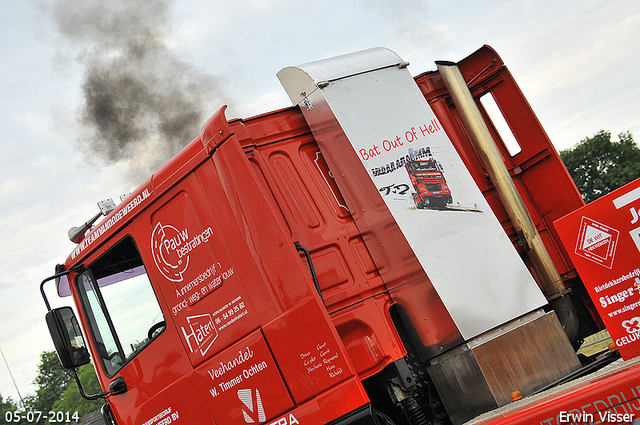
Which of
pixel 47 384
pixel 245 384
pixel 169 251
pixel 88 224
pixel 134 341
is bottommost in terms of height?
pixel 245 384

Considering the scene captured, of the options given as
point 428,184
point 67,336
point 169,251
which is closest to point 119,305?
point 67,336

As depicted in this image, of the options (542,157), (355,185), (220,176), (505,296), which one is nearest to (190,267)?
(220,176)

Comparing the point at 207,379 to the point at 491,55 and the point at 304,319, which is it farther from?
the point at 491,55

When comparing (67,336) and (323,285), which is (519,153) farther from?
(67,336)

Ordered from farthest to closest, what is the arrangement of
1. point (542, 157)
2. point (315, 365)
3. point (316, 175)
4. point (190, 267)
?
point (542, 157) < point (316, 175) < point (190, 267) < point (315, 365)

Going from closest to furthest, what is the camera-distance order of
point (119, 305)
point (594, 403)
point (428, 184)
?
point (594, 403) → point (428, 184) → point (119, 305)

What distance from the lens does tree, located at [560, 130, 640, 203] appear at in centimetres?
4658

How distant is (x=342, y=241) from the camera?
12.5ft

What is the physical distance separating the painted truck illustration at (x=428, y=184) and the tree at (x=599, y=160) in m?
47.2

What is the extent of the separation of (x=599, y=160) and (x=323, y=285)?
50523 millimetres

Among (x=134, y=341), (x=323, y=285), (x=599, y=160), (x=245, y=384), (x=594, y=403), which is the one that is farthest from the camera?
(x=599, y=160)

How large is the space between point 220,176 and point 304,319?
108 cm

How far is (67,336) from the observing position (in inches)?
167

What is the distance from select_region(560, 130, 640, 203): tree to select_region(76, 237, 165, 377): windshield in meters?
47.9
